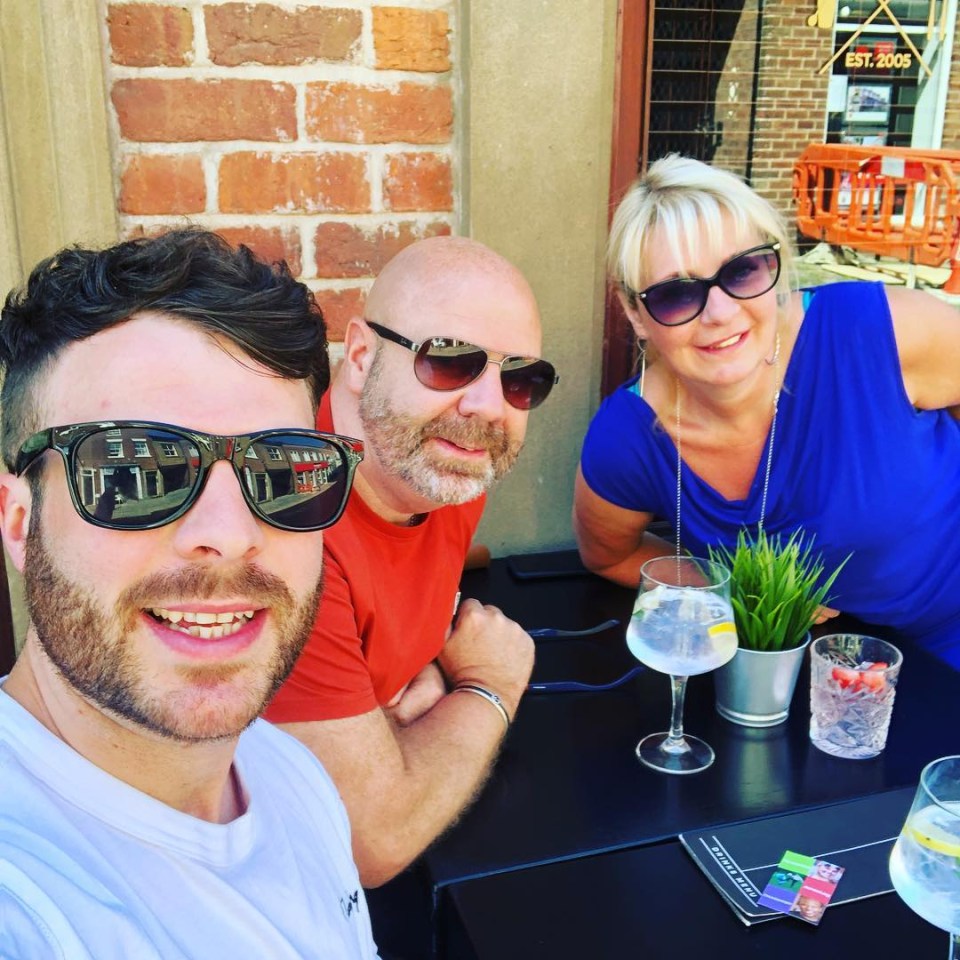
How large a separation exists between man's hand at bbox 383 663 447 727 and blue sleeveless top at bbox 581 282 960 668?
0.66 m

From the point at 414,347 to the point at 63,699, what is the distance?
33.6 inches

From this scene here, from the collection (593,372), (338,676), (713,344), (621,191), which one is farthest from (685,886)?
(621,191)

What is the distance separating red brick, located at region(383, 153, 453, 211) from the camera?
2.21m

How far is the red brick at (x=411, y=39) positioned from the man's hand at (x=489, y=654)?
1.21m

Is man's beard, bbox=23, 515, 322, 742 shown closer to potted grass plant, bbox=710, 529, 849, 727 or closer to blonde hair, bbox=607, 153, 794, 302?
potted grass plant, bbox=710, 529, 849, 727

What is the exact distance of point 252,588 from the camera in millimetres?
987

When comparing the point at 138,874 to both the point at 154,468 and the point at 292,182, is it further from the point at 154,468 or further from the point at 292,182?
the point at 292,182

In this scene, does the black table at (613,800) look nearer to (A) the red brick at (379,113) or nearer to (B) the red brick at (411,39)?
(A) the red brick at (379,113)

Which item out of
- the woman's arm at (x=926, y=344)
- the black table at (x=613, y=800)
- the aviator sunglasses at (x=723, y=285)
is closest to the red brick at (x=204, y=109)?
the aviator sunglasses at (x=723, y=285)

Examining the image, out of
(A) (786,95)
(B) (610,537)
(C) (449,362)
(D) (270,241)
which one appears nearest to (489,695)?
(C) (449,362)

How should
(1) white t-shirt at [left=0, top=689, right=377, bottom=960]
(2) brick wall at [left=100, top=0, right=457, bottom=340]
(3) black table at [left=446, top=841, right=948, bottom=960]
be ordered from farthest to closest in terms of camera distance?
1. (2) brick wall at [left=100, top=0, right=457, bottom=340]
2. (3) black table at [left=446, top=841, right=948, bottom=960]
3. (1) white t-shirt at [left=0, top=689, right=377, bottom=960]

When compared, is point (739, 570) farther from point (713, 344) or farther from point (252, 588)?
point (252, 588)

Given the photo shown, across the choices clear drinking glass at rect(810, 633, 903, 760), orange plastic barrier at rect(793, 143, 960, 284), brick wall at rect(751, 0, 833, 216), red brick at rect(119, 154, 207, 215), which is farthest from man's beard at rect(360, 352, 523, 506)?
orange plastic barrier at rect(793, 143, 960, 284)

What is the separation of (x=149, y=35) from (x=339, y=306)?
657 millimetres
